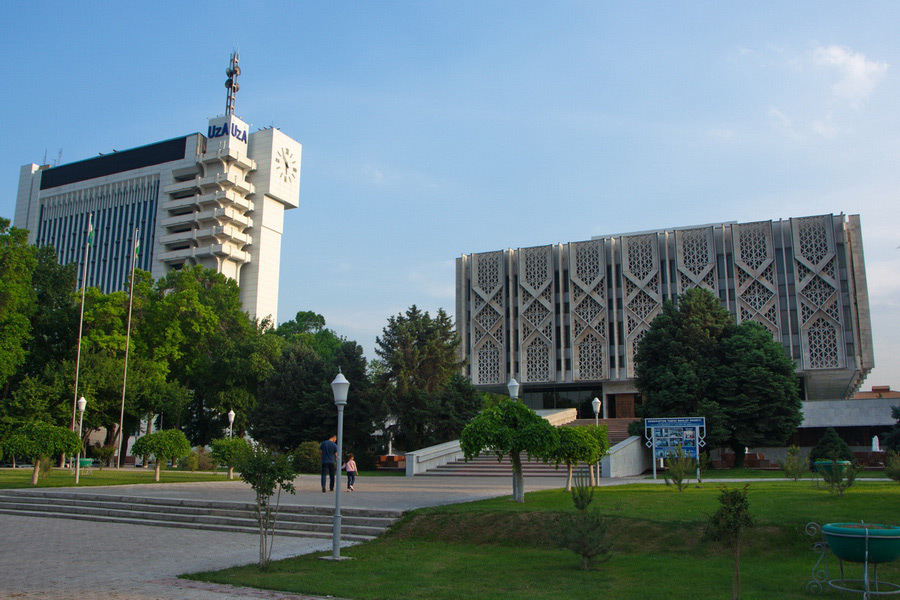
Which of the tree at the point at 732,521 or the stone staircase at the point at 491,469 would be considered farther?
the stone staircase at the point at 491,469

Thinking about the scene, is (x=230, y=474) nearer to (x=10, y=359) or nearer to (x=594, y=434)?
(x=10, y=359)

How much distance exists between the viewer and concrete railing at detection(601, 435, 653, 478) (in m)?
26.2

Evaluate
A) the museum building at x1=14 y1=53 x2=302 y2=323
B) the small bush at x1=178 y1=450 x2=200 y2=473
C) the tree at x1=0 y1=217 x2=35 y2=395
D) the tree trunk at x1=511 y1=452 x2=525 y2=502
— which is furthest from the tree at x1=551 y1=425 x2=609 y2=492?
the museum building at x1=14 y1=53 x2=302 y2=323

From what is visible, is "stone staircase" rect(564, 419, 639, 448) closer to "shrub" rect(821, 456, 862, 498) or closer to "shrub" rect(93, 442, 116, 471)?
"shrub" rect(821, 456, 862, 498)

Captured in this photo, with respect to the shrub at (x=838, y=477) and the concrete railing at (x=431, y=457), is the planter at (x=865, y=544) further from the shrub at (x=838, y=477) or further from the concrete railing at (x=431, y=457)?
the concrete railing at (x=431, y=457)

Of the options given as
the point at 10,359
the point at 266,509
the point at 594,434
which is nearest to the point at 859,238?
the point at 594,434

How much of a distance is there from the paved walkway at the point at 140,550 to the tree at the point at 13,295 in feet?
57.3

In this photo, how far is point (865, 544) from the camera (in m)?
7.53

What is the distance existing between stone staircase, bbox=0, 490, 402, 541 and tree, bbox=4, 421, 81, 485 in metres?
2.87

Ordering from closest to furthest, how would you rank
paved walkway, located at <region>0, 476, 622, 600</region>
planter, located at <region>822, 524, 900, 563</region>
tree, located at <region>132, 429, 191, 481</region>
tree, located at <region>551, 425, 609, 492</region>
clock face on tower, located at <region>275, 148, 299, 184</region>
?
planter, located at <region>822, 524, 900, 563</region>, paved walkway, located at <region>0, 476, 622, 600</region>, tree, located at <region>551, 425, 609, 492</region>, tree, located at <region>132, 429, 191, 481</region>, clock face on tower, located at <region>275, 148, 299, 184</region>

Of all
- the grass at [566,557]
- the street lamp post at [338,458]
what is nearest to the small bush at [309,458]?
the grass at [566,557]

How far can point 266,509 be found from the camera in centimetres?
1009

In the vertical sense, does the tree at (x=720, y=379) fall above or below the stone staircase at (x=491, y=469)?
above

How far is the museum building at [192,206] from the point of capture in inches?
3078
